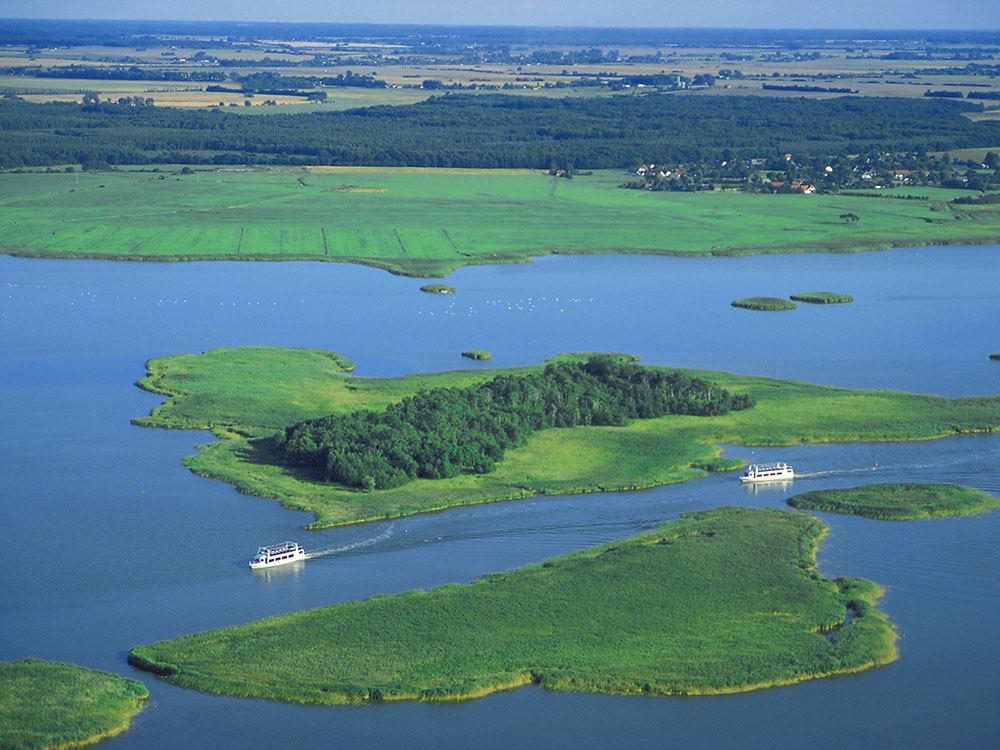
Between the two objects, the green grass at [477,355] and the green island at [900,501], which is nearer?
the green island at [900,501]

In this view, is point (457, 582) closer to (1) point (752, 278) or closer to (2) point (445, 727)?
(2) point (445, 727)

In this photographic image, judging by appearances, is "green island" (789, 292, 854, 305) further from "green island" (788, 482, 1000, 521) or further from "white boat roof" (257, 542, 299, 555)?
"white boat roof" (257, 542, 299, 555)

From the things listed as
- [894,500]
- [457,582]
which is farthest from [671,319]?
[457,582]

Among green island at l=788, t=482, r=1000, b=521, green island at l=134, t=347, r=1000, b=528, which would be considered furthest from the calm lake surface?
green island at l=134, t=347, r=1000, b=528

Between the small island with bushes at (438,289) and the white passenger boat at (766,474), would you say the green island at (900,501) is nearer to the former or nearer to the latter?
the white passenger boat at (766,474)

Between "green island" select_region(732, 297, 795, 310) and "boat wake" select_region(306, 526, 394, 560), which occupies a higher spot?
"green island" select_region(732, 297, 795, 310)

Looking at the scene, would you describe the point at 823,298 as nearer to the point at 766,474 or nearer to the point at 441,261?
the point at 441,261

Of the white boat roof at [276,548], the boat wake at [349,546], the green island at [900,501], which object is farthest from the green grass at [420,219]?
the white boat roof at [276,548]
